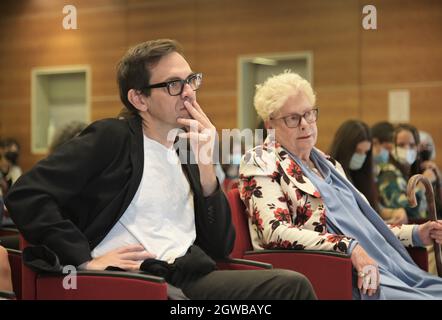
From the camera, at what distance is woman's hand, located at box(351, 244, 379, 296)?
2.34 metres

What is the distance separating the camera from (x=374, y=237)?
2689mm

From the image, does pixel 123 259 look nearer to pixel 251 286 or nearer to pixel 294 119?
pixel 251 286

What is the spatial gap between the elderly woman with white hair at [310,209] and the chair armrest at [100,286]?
2.70 ft

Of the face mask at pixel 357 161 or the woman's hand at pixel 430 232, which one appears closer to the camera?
the woman's hand at pixel 430 232

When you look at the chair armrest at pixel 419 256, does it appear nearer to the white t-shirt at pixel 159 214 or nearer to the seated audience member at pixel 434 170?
the white t-shirt at pixel 159 214

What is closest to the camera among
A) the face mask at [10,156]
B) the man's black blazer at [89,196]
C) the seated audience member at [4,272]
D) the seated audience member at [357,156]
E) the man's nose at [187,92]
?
the man's black blazer at [89,196]

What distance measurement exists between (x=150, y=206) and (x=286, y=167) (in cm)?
76

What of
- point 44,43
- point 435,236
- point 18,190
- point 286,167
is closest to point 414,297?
point 435,236

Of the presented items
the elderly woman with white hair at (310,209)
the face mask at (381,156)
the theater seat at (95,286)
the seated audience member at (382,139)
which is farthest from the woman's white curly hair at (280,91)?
the seated audience member at (382,139)

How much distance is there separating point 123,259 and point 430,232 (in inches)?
57.6

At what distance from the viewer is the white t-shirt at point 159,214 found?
2078 millimetres

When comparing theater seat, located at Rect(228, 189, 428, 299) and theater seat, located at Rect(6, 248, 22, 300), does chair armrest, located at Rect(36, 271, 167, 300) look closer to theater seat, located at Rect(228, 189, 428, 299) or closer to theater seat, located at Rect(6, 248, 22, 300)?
theater seat, located at Rect(6, 248, 22, 300)

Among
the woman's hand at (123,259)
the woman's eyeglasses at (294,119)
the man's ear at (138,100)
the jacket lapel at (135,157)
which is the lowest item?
the woman's hand at (123,259)
